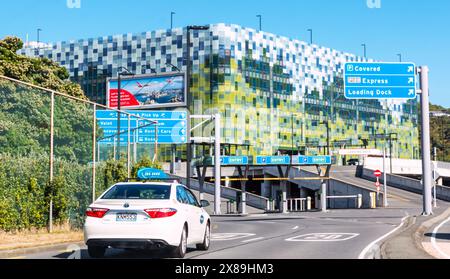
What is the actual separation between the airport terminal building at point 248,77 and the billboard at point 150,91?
10.7 metres

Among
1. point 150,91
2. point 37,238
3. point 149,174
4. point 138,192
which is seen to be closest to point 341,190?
point 150,91

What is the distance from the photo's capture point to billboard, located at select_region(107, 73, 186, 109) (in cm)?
9256

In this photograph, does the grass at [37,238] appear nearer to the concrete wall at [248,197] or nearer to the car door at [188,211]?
the car door at [188,211]

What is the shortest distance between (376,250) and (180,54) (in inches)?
3975

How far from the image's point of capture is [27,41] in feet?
483

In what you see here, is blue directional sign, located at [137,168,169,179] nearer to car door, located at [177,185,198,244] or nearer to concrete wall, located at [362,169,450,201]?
car door, located at [177,185,198,244]

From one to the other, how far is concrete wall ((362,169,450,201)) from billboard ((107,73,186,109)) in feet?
84.4

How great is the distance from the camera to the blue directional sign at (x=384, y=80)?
113 feet

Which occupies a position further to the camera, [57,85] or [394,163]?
[394,163]

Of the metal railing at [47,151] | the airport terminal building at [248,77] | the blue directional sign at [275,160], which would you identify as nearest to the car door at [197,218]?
the metal railing at [47,151]

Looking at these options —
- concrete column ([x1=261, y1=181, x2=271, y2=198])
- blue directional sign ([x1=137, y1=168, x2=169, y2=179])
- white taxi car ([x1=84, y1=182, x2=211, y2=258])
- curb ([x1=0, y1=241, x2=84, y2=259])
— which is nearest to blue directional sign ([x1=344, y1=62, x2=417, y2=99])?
blue directional sign ([x1=137, y1=168, x2=169, y2=179])

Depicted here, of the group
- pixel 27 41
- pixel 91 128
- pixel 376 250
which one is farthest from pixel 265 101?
pixel 376 250

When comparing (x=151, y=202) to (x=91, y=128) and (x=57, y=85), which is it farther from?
(x=57, y=85)

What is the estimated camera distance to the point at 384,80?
3466cm
